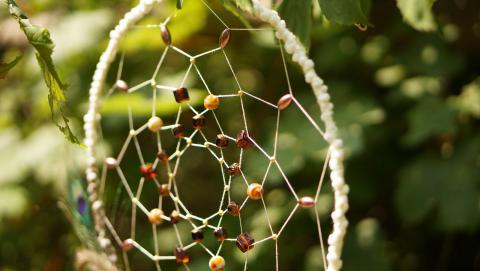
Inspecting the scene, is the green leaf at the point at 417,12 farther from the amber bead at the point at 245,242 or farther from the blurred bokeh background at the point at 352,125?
the blurred bokeh background at the point at 352,125

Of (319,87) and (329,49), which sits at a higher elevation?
(319,87)

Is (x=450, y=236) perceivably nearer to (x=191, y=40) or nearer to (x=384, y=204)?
(x=384, y=204)

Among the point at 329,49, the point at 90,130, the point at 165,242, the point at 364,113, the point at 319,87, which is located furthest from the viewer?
the point at 165,242

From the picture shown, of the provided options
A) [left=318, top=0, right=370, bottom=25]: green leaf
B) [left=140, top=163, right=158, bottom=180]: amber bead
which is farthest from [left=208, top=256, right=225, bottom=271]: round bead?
[left=318, top=0, right=370, bottom=25]: green leaf

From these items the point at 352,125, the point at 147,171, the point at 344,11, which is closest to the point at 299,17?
the point at 344,11

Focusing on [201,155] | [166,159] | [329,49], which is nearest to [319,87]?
[166,159]
